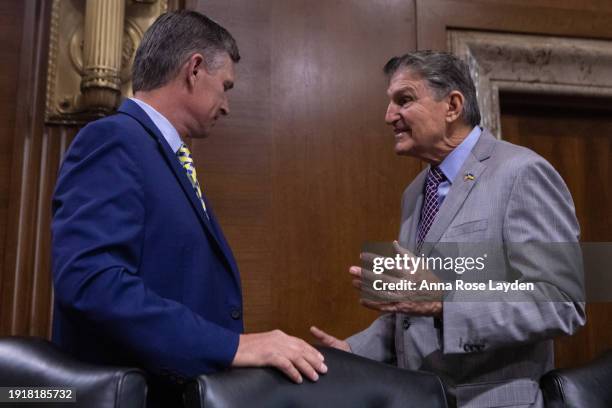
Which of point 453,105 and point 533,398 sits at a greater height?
point 453,105

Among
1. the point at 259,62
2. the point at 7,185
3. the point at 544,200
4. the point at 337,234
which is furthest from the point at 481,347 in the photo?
the point at 7,185

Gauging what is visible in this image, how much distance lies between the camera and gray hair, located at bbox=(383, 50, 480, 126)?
1.81 metres

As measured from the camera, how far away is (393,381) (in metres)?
1.08

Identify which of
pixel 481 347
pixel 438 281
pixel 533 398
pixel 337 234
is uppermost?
pixel 337 234

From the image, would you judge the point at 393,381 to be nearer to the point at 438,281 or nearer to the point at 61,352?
the point at 438,281

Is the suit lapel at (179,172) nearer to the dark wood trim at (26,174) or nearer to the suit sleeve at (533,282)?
the suit sleeve at (533,282)

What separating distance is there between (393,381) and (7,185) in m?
1.61

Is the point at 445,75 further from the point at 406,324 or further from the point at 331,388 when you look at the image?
the point at 331,388

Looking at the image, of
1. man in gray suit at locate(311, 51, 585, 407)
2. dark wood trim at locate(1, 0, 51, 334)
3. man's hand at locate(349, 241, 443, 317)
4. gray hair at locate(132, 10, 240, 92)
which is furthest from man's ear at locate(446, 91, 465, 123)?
dark wood trim at locate(1, 0, 51, 334)

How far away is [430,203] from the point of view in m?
1.76

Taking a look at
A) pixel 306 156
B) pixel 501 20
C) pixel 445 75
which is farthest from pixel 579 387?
pixel 501 20

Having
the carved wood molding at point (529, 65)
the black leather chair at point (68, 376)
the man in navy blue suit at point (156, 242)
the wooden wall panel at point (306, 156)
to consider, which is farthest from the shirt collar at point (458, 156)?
the black leather chair at point (68, 376)

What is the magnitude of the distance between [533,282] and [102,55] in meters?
1.46

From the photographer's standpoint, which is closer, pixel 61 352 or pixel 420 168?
pixel 61 352
